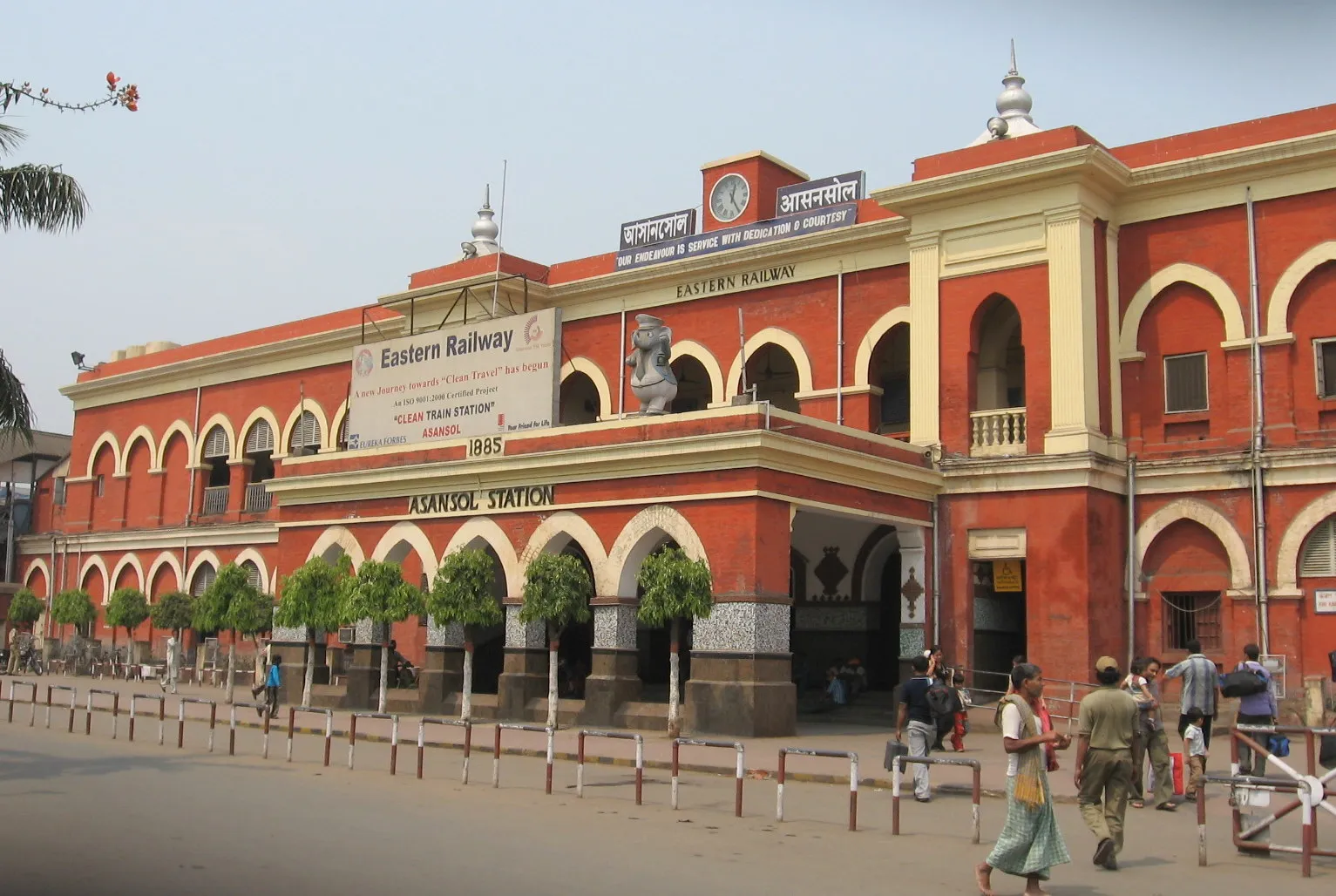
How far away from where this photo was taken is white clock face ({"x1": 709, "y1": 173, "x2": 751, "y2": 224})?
88.3ft

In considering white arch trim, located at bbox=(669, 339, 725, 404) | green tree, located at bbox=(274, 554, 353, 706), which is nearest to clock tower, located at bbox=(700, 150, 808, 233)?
white arch trim, located at bbox=(669, 339, 725, 404)

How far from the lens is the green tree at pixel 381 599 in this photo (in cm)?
2197

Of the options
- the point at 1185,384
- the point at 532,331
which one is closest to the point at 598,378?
the point at 532,331

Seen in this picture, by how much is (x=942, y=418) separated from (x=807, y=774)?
364 inches

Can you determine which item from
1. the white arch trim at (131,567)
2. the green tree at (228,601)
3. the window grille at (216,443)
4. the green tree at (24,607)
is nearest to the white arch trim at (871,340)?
the green tree at (228,601)

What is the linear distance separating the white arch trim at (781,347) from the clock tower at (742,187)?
7.73ft

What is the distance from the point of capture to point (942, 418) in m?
22.6

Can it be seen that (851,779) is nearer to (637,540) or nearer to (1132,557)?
(637,540)

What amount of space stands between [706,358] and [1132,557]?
30.2 ft

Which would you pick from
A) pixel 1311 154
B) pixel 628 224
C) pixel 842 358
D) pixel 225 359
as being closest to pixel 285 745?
pixel 842 358

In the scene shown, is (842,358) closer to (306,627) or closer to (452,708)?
(452,708)

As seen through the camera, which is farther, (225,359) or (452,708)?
(225,359)

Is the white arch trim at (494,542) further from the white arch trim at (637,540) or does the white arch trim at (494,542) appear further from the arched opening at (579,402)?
the arched opening at (579,402)

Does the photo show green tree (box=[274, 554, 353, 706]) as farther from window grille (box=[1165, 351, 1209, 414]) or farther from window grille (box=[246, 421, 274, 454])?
window grille (box=[1165, 351, 1209, 414])
